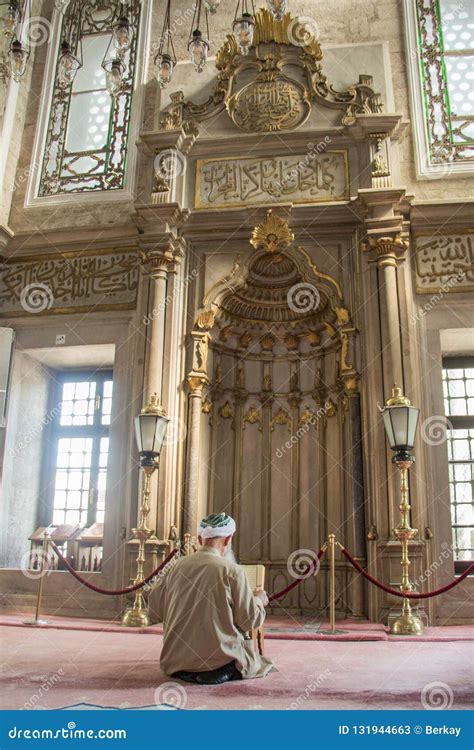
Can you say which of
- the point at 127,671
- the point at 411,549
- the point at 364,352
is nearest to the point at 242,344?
the point at 364,352

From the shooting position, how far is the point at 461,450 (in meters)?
8.19

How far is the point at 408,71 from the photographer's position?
8727mm

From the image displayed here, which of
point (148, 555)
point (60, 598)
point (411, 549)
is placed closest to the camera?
point (411, 549)

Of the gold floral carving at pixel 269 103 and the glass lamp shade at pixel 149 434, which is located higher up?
the gold floral carving at pixel 269 103

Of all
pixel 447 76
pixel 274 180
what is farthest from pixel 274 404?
pixel 447 76

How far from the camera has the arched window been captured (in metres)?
8.38

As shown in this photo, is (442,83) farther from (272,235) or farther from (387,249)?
(272,235)

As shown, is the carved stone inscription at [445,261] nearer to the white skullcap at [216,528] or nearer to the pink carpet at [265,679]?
the pink carpet at [265,679]

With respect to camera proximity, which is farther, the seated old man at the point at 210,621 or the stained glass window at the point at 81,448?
the stained glass window at the point at 81,448

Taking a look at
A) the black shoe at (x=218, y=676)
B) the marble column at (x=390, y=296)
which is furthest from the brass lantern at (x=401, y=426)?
the black shoe at (x=218, y=676)

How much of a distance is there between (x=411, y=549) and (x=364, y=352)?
2163 millimetres

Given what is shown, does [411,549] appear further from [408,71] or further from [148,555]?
[408,71]

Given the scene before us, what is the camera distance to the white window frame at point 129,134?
902cm

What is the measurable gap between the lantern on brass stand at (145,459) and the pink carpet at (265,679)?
1045 mm
